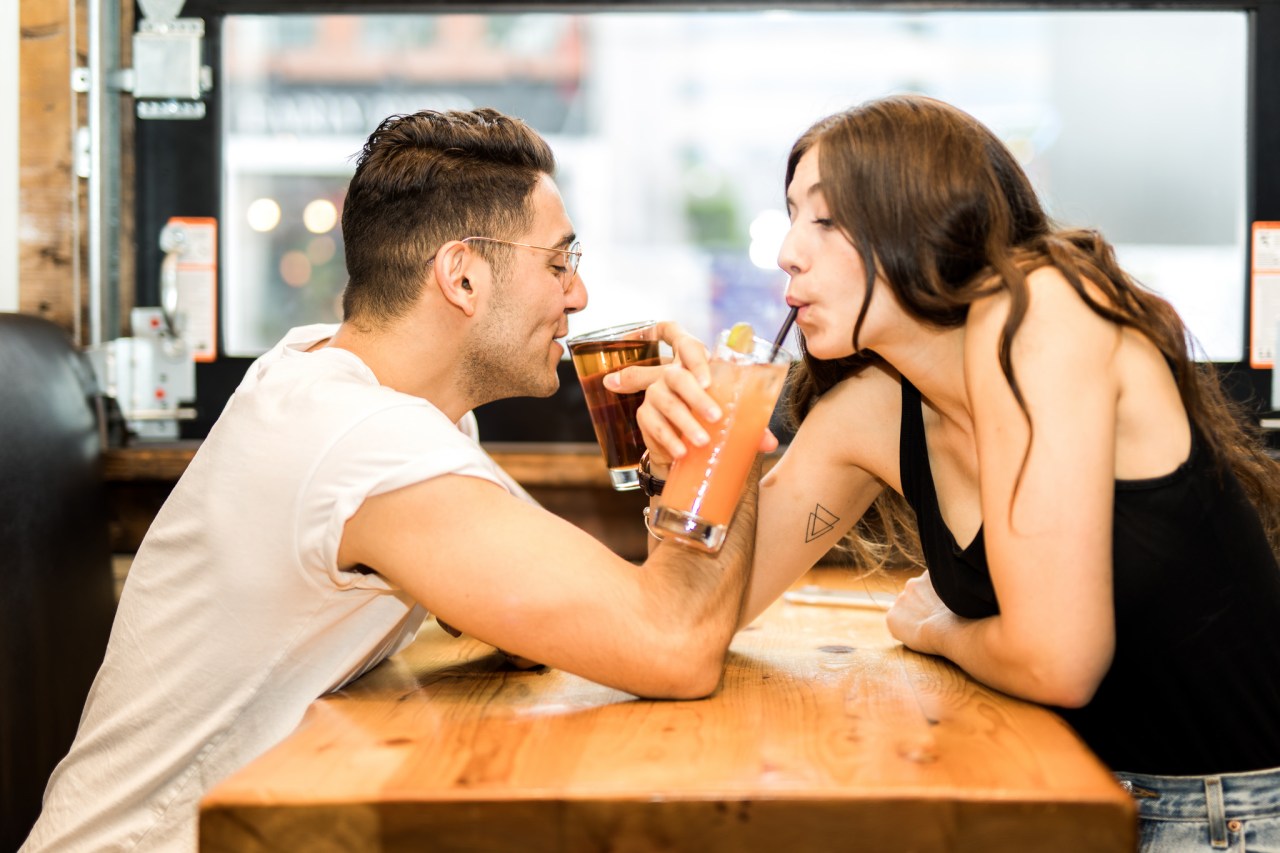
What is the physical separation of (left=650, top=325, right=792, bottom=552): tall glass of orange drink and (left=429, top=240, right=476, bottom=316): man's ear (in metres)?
0.47

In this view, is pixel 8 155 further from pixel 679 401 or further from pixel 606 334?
pixel 679 401

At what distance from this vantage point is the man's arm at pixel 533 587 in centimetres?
113

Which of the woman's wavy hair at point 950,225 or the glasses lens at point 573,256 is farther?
the glasses lens at point 573,256

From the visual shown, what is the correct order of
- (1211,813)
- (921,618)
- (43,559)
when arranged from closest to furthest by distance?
(1211,813) → (921,618) → (43,559)

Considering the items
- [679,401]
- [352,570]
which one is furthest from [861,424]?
[352,570]

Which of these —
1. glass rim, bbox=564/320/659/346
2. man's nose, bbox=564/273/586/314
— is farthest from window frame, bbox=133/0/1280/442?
glass rim, bbox=564/320/659/346

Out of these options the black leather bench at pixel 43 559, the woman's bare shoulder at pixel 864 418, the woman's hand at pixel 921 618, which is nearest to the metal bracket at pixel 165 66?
the black leather bench at pixel 43 559

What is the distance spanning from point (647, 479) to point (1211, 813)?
0.76m

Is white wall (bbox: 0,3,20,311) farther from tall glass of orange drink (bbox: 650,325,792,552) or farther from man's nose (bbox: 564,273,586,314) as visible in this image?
tall glass of orange drink (bbox: 650,325,792,552)

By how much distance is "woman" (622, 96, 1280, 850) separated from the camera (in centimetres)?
114

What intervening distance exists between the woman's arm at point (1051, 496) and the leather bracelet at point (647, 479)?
46 centimetres

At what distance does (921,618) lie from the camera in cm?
142

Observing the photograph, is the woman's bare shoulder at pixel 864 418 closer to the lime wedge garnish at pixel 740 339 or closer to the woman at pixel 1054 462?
the woman at pixel 1054 462

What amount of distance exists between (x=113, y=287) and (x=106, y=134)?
1.07 feet
